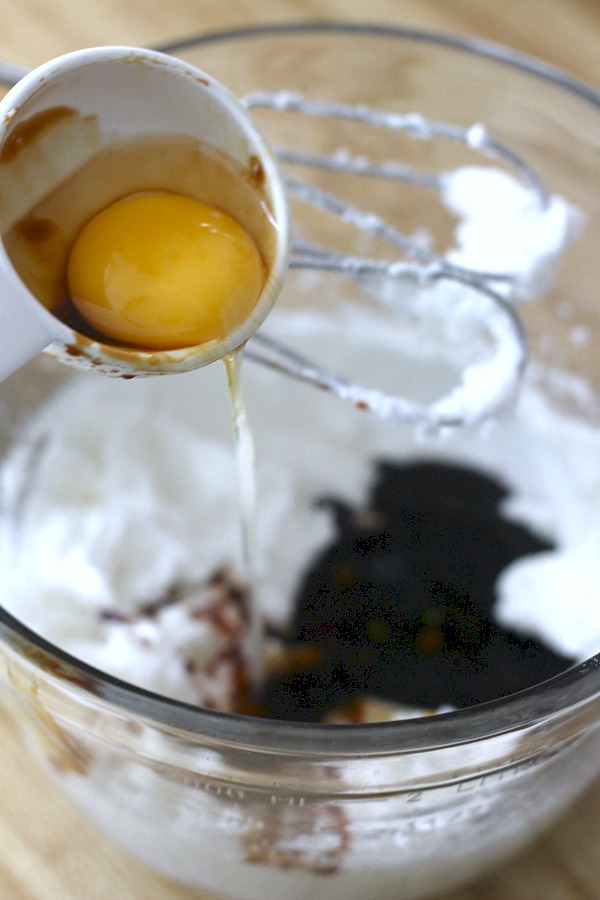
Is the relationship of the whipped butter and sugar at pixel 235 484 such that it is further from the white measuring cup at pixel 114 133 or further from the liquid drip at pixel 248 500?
the white measuring cup at pixel 114 133

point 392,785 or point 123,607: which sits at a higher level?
point 123,607

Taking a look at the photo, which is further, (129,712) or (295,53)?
(295,53)

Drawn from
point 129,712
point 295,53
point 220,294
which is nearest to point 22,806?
point 129,712

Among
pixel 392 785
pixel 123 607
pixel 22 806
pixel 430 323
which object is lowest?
pixel 392 785

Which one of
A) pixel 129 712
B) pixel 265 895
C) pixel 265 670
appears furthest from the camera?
pixel 265 670

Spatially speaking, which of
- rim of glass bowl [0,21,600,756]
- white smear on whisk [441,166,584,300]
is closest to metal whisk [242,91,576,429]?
white smear on whisk [441,166,584,300]

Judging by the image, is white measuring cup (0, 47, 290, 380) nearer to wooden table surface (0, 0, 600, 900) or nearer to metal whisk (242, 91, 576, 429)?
metal whisk (242, 91, 576, 429)

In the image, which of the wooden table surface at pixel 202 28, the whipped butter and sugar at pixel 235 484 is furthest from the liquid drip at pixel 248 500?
the wooden table surface at pixel 202 28

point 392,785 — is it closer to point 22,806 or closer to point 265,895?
point 265,895
